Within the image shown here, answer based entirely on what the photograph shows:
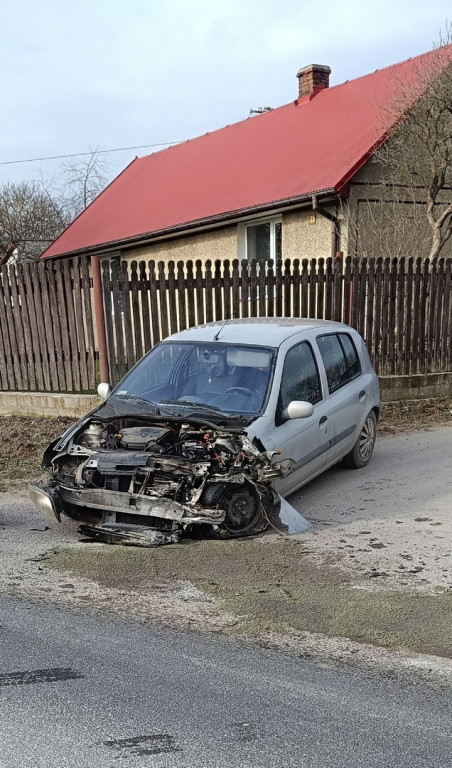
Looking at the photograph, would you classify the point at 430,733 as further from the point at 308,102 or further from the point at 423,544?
the point at 308,102

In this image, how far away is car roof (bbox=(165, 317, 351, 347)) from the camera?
20.2 feet

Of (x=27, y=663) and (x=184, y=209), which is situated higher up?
(x=184, y=209)

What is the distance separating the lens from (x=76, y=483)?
196 inches

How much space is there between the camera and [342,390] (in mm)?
6617

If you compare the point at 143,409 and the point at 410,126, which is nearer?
the point at 143,409

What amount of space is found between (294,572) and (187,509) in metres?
0.88

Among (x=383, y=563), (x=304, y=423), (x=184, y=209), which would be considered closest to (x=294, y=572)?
(x=383, y=563)

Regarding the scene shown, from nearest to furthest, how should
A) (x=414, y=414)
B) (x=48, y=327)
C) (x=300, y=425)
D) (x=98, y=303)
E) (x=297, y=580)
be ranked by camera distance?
(x=297, y=580)
(x=300, y=425)
(x=98, y=303)
(x=48, y=327)
(x=414, y=414)

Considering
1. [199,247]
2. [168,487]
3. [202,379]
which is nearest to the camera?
[168,487]

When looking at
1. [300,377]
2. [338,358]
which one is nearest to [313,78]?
[338,358]

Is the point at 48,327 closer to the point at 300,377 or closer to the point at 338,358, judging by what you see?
the point at 338,358

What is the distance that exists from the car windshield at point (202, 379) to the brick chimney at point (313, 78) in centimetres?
1568

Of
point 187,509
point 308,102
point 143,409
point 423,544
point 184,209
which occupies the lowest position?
point 423,544

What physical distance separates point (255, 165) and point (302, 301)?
8.36 m
